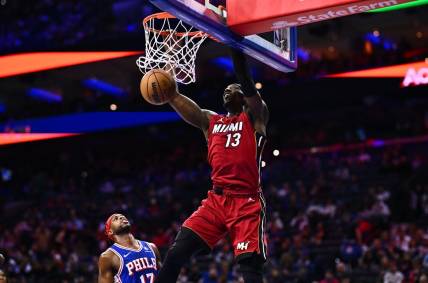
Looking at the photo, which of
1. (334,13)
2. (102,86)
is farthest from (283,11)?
(102,86)

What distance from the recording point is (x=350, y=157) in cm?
2273

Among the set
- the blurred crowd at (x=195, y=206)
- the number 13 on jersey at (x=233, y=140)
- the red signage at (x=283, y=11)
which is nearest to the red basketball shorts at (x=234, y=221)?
the number 13 on jersey at (x=233, y=140)

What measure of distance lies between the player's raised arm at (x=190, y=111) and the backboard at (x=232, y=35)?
2.13 ft

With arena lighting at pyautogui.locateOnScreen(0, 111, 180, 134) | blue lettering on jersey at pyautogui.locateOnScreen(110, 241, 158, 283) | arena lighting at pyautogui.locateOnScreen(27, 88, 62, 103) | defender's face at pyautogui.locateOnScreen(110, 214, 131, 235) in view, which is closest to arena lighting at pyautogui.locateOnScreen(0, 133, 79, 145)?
arena lighting at pyautogui.locateOnScreen(0, 111, 180, 134)

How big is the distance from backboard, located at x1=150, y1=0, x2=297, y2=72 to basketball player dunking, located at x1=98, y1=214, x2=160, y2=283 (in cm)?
228

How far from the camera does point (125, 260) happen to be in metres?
7.86

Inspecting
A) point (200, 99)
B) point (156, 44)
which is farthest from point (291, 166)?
point (156, 44)

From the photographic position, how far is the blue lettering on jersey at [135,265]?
25.5 feet

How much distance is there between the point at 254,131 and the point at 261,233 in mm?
922

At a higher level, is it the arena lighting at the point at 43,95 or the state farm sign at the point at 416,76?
the arena lighting at the point at 43,95

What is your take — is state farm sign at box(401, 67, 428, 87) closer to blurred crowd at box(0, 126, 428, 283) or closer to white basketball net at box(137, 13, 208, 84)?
blurred crowd at box(0, 126, 428, 283)

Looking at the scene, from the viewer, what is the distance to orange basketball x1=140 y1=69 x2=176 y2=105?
7039mm

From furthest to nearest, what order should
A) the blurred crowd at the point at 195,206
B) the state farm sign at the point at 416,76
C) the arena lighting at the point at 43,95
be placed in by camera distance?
1. the arena lighting at the point at 43,95
2. the state farm sign at the point at 416,76
3. the blurred crowd at the point at 195,206

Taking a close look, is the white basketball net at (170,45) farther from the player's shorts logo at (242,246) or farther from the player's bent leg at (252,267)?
the player's bent leg at (252,267)
